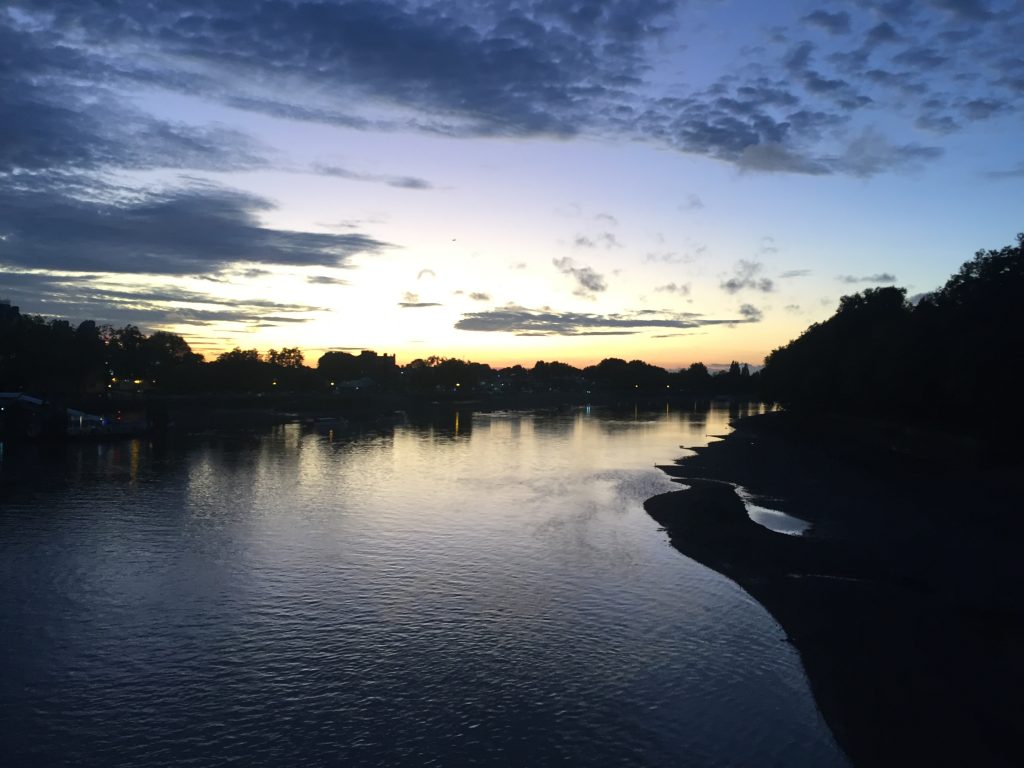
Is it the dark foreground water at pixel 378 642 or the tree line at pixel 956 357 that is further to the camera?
the tree line at pixel 956 357

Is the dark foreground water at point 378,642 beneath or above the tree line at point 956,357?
beneath

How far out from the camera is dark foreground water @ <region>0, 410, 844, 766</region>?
1568 centimetres

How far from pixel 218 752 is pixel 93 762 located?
7.49ft

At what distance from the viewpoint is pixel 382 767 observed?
1459cm

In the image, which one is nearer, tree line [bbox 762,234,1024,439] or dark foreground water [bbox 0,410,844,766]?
dark foreground water [bbox 0,410,844,766]

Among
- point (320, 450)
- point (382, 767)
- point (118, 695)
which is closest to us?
point (382, 767)

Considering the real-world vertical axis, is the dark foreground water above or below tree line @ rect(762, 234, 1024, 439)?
below

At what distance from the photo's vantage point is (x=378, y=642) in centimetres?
2098

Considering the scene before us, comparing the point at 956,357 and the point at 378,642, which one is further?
the point at 956,357

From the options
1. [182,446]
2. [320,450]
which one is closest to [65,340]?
[182,446]

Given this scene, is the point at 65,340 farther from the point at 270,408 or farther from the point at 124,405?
the point at 270,408

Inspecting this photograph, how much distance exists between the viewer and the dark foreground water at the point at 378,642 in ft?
51.4

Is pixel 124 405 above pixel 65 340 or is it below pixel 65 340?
below

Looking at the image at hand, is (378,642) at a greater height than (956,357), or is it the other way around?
(956,357)
